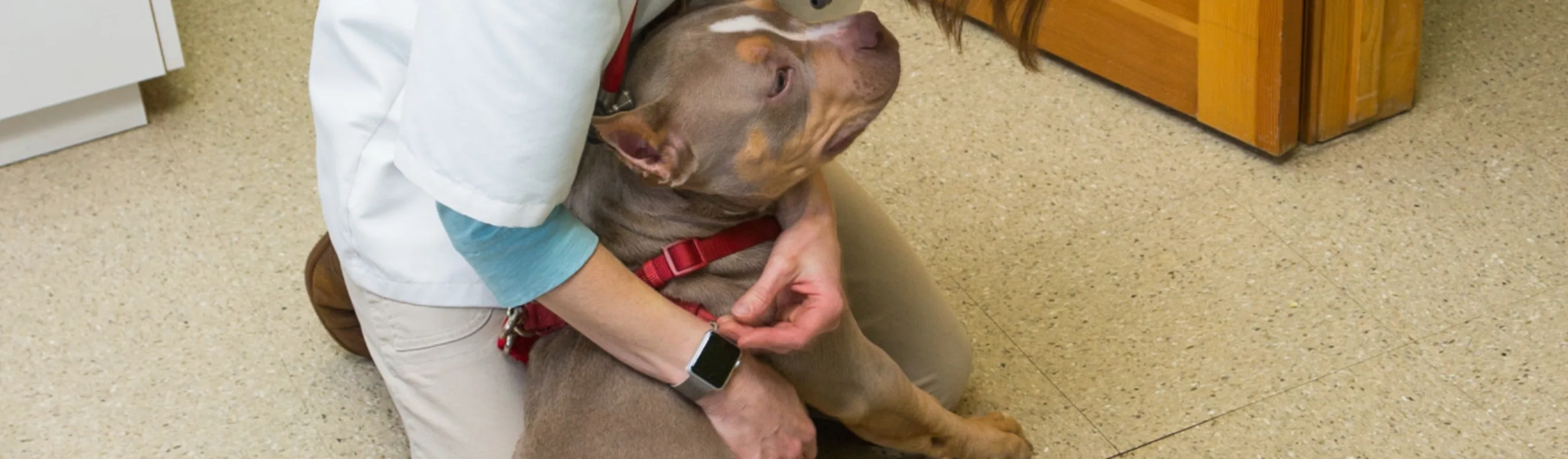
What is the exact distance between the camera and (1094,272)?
2.26 meters

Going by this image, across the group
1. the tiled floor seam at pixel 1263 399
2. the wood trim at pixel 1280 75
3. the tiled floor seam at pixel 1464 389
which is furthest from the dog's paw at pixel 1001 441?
the wood trim at pixel 1280 75

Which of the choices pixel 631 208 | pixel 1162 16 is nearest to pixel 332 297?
pixel 631 208

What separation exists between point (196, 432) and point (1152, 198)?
1.59 m

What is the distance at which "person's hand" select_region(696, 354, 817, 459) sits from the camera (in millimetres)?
1537

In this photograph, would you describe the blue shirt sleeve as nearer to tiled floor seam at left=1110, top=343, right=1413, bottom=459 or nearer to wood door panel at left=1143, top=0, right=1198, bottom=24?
tiled floor seam at left=1110, top=343, right=1413, bottom=459

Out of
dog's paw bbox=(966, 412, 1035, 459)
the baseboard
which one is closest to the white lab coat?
dog's paw bbox=(966, 412, 1035, 459)

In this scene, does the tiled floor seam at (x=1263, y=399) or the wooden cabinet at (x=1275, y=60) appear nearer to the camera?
the tiled floor seam at (x=1263, y=399)

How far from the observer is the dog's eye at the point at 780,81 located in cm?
144

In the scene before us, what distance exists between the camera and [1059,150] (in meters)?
2.56

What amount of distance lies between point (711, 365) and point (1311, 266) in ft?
3.82

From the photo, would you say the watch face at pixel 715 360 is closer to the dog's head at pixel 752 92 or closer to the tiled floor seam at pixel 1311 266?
the dog's head at pixel 752 92

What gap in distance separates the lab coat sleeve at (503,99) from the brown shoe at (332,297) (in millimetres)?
706

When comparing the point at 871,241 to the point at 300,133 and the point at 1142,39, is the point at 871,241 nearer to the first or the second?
the point at 1142,39

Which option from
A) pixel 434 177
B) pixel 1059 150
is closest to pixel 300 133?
pixel 1059 150
